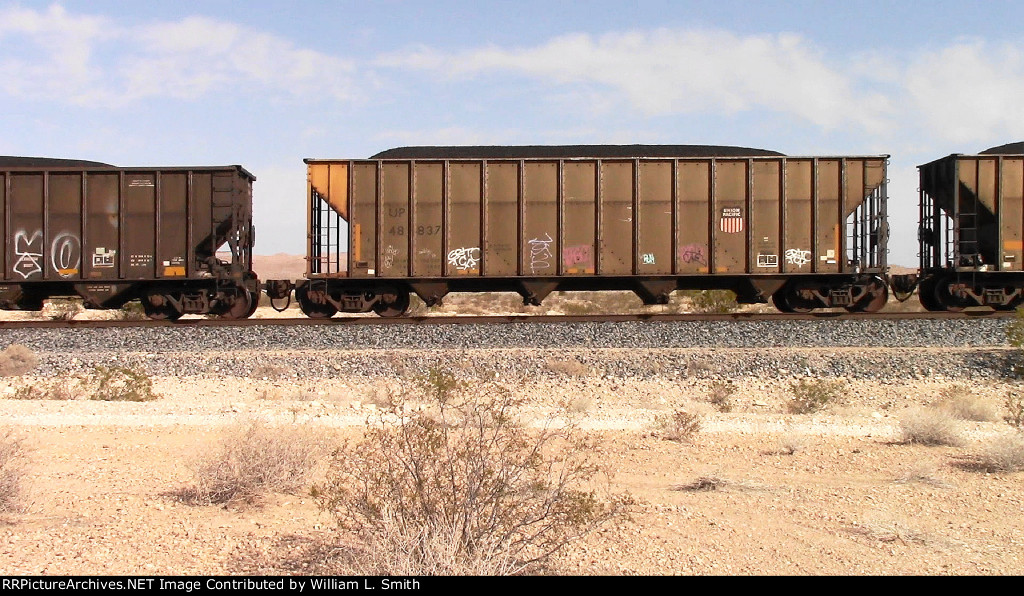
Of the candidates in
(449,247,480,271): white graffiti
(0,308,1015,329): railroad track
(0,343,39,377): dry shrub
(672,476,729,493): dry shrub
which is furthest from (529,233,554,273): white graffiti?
(672,476,729,493): dry shrub

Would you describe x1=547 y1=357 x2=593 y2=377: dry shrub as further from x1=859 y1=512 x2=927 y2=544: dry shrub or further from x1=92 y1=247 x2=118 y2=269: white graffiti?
x1=92 y1=247 x2=118 y2=269: white graffiti

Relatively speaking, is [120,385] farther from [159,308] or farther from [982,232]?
[982,232]

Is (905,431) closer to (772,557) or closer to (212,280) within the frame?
(772,557)

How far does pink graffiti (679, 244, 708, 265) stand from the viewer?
54.7 feet

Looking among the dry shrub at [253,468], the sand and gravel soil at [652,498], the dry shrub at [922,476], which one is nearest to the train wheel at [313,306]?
the sand and gravel soil at [652,498]

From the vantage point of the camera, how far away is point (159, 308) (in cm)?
1719

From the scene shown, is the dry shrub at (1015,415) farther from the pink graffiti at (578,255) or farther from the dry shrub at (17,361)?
the dry shrub at (17,361)

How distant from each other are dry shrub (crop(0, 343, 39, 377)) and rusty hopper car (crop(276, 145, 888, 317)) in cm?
536

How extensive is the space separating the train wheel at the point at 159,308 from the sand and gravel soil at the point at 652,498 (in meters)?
6.89

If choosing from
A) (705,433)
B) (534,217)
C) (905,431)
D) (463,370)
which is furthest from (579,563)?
(534,217)

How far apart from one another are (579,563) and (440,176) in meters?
12.9

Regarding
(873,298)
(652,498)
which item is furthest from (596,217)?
(652,498)

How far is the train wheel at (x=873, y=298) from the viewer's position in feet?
55.9
